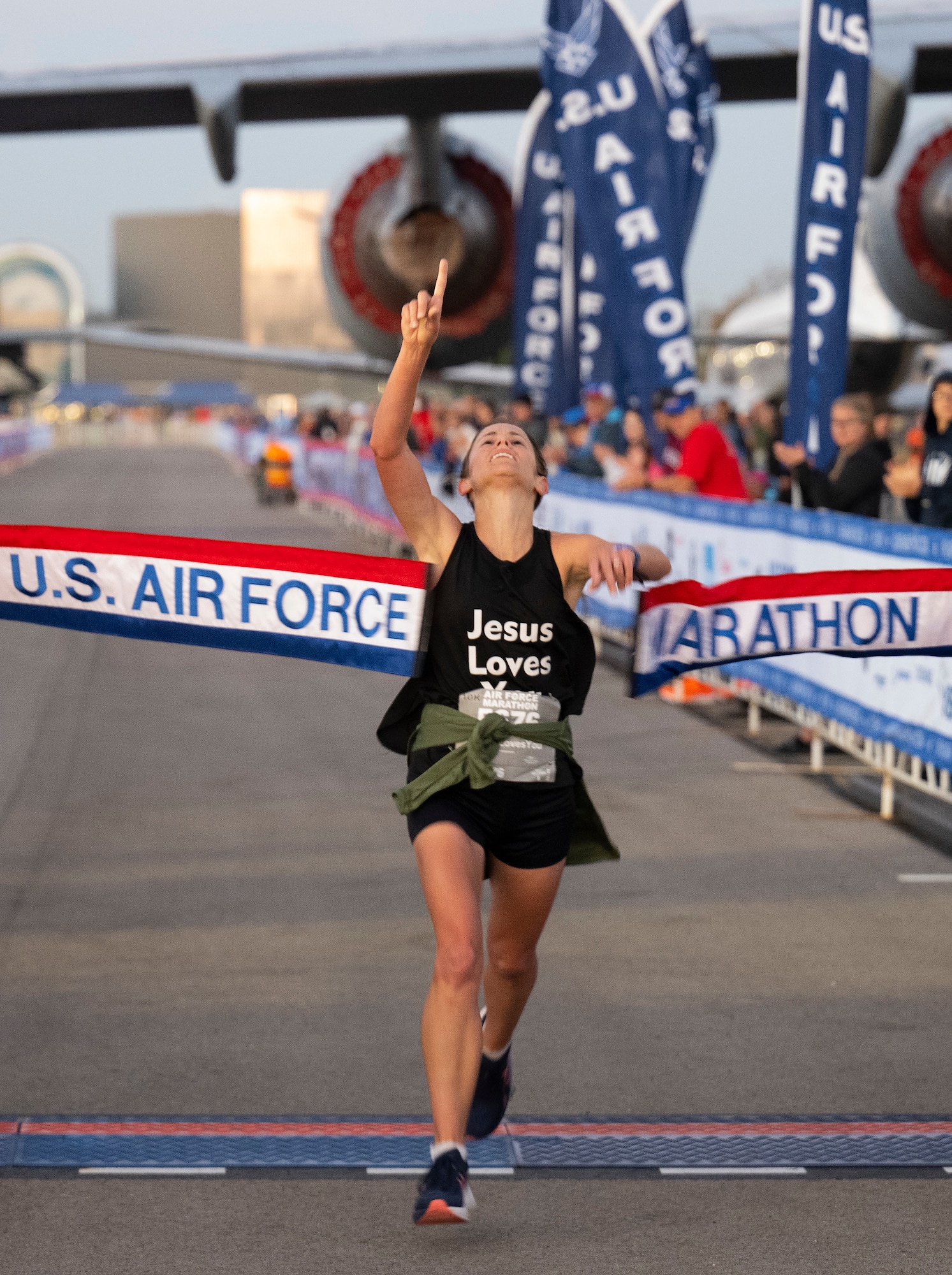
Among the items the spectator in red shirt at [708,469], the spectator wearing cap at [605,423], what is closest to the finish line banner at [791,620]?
the spectator in red shirt at [708,469]

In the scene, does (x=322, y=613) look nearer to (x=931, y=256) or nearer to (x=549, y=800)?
(x=549, y=800)

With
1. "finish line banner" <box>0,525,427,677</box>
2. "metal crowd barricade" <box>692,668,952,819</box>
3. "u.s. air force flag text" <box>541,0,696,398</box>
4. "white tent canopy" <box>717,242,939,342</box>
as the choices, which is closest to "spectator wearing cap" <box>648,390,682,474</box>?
"u.s. air force flag text" <box>541,0,696,398</box>

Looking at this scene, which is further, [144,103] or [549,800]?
[144,103]

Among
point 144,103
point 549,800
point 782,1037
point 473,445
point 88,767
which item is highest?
point 144,103

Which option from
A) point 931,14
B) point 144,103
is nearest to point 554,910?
point 931,14

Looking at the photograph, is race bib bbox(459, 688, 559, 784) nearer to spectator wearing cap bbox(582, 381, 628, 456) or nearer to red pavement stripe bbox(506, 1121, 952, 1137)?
red pavement stripe bbox(506, 1121, 952, 1137)

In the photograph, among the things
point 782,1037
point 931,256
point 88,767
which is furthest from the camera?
point 931,256

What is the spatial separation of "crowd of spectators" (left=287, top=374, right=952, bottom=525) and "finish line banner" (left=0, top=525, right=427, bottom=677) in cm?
71

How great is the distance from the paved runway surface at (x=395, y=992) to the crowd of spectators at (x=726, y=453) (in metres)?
1.75

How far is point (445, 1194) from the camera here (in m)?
3.74

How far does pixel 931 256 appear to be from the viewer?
70.1 feet

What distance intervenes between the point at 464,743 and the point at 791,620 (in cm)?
125

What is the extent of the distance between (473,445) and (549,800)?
0.88 meters

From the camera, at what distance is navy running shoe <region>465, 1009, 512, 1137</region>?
4.38m
